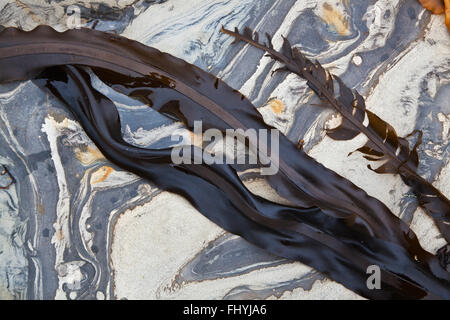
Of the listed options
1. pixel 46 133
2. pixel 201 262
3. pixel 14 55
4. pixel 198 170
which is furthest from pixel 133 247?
pixel 14 55

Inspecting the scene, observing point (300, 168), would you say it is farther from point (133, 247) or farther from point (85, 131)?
point (85, 131)

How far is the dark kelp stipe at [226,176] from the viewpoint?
133 centimetres

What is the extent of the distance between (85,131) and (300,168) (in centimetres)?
73

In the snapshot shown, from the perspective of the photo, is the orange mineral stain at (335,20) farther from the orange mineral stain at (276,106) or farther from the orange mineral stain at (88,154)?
the orange mineral stain at (88,154)

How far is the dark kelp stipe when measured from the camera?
1.33m

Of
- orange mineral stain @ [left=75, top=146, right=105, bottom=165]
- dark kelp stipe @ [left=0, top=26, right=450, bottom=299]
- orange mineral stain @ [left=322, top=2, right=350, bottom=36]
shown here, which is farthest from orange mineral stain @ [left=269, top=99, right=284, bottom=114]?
orange mineral stain @ [left=75, top=146, right=105, bottom=165]

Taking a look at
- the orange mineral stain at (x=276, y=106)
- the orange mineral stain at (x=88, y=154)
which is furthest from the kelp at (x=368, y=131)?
the orange mineral stain at (x=88, y=154)

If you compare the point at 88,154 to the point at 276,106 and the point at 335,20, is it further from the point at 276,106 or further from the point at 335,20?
the point at 335,20

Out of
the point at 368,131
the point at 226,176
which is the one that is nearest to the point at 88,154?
the point at 226,176

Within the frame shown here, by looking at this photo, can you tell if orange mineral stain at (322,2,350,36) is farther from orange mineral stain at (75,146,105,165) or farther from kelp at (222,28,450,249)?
orange mineral stain at (75,146,105,165)

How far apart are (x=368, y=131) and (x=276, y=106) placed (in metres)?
0.32

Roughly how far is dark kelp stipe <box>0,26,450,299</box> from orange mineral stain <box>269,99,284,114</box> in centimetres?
10

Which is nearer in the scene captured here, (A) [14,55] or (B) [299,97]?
(A) [14,55]
